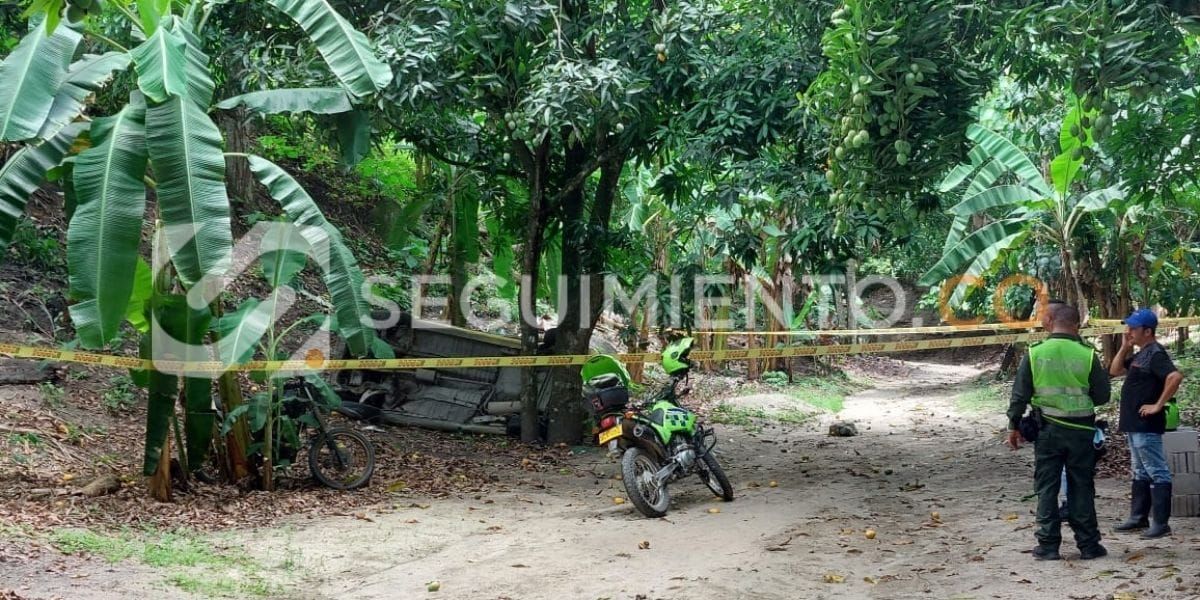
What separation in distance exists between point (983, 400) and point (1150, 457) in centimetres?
1166

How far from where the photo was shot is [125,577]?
229 inches

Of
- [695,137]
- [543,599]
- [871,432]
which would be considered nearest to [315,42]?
[695,137]

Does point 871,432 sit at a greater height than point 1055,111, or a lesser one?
lesser

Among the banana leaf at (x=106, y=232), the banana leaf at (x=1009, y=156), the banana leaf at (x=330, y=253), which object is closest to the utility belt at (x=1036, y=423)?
the banana leaf at (x=330, y=253)

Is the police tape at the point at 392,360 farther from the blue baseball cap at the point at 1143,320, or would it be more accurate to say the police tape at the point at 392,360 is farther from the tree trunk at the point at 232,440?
the blue baseball cap at the point at 1143,320

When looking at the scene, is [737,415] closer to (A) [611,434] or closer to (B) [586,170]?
(B) [586,170]

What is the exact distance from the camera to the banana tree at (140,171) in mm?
6359

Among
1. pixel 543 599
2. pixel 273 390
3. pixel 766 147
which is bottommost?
pixel 543 599

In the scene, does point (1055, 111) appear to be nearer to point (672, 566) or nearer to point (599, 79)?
point (599, 79)

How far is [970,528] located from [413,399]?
7336mm

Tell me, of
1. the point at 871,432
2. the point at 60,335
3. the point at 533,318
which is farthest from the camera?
the point at 871,432

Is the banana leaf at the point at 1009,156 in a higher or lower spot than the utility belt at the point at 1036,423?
higher

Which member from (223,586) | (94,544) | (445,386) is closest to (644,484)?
(223,586)

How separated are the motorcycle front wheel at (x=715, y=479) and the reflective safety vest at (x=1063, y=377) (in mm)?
3019
